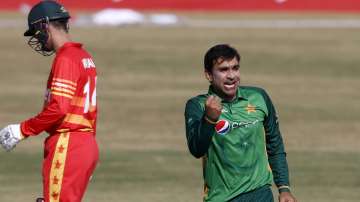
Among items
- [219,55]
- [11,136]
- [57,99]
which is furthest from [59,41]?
[219,55]

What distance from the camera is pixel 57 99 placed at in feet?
26.0

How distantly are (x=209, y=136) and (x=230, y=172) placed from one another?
46cm

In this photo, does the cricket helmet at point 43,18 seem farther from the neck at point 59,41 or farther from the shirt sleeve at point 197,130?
the shirt sleeve at point 197,130

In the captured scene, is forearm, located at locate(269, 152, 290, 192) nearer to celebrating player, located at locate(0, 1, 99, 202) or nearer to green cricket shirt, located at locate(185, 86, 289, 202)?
green cricket shirt, located at locate(185, 86, 289, 202)

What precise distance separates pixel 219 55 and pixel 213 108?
571 millimetres

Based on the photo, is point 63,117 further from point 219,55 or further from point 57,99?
point 219,55

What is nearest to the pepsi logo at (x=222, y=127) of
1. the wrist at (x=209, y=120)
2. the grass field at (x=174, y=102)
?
the wrist at (x=209, y=120)

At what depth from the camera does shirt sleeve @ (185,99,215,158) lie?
271 inches

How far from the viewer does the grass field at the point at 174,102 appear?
1365cm

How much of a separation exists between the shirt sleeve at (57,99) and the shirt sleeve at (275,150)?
54.9 inches

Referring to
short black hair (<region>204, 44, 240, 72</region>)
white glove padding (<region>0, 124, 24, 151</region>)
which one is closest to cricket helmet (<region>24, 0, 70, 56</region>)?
white glove padding (<region>0, 124, 24, 151</region>)

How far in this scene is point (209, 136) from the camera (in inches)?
272

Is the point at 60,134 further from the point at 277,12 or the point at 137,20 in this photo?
the point at 277,12

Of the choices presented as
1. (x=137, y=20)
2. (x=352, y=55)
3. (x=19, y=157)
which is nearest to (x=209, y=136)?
(x=19, y=157)
